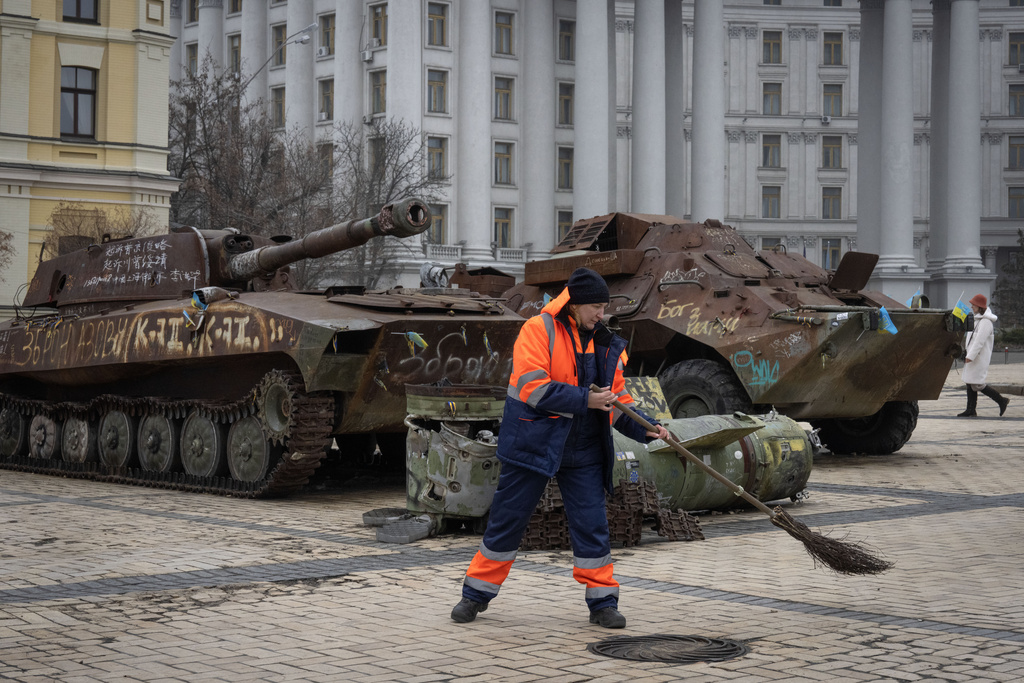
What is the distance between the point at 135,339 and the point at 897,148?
50.3 m

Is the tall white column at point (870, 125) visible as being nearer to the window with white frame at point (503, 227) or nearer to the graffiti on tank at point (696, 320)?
the window with white frame at point (503, 227)

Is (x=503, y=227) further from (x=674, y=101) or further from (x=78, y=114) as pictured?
(x=78, y=114)

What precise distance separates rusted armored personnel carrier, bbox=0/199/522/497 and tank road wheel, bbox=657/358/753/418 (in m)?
2.91

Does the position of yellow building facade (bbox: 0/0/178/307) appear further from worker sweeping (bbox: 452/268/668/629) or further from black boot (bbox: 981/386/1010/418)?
worker sweeping (bbox: 452/268/668/629)

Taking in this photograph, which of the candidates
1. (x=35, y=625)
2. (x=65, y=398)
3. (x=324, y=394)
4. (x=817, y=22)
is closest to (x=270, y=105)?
(x=817, y=22)

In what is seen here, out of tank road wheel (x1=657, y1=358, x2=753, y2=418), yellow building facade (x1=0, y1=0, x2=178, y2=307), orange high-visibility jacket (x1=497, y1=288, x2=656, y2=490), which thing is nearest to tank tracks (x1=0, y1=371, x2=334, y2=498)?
tank road wheel (x1=657, y1=358, x2=753, y2=418)

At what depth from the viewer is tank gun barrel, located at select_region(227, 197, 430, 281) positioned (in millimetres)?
12055

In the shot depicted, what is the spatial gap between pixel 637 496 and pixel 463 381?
367cm

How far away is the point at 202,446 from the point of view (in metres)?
13.6

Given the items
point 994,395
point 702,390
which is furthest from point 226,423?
point 994,395

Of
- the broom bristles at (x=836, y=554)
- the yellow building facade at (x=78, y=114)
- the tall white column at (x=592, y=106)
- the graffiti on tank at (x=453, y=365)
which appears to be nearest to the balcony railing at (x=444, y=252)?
the tall white column at (x=592, y=106)

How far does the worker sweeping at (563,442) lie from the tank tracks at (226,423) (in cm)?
545

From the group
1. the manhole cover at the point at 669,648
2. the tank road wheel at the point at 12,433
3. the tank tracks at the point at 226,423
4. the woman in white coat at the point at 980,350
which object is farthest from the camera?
the woman in white coat at the point at 980,350

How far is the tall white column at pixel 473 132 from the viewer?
60.6m
